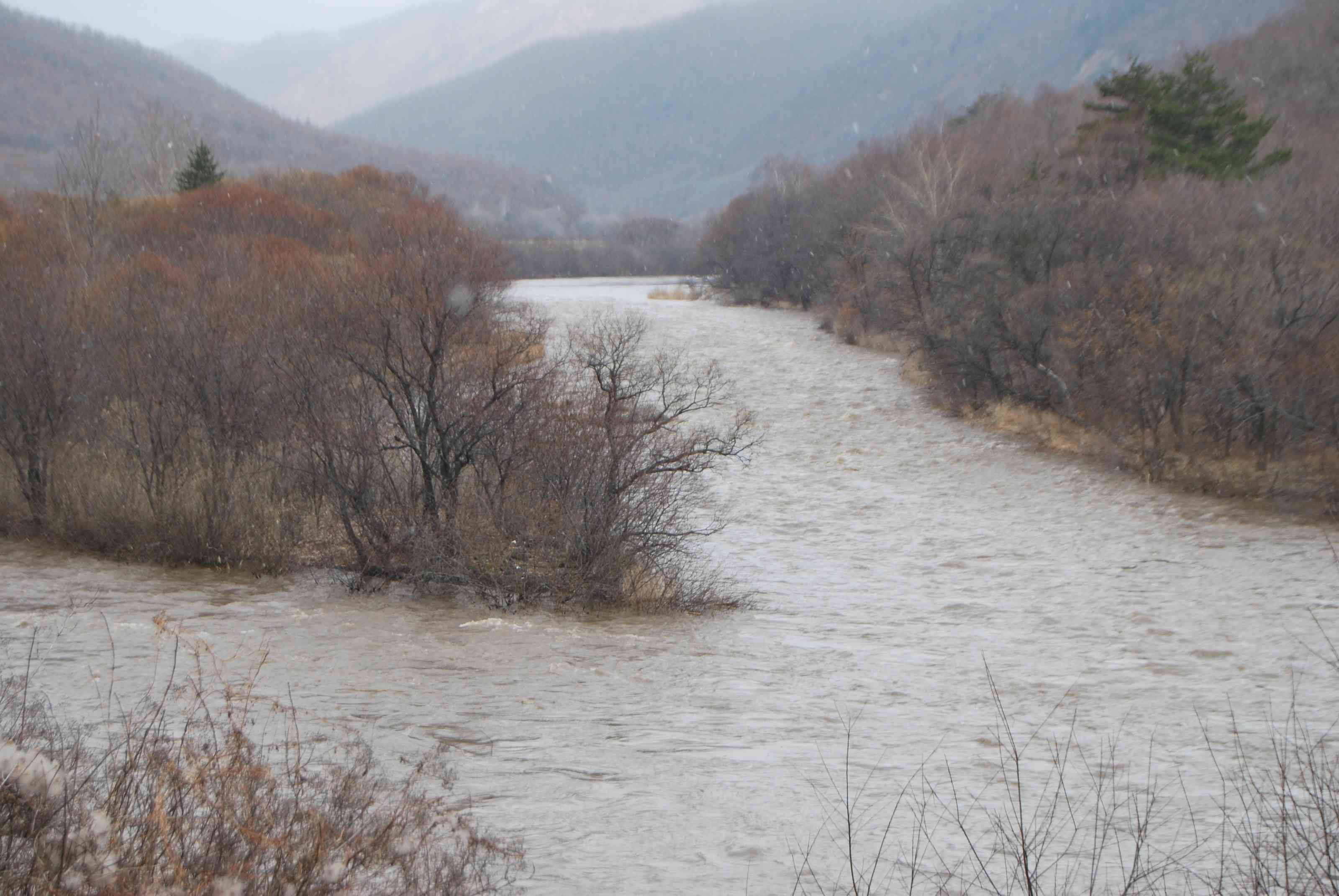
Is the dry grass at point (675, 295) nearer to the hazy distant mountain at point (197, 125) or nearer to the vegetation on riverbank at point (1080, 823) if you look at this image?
the vegetation on riverbank at point (1080, 823)

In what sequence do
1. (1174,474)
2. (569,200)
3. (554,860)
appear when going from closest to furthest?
(554,860)
(1174,474)
(569,200)

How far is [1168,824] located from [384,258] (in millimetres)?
12078

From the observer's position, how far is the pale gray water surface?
641 cm

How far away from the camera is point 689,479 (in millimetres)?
14375

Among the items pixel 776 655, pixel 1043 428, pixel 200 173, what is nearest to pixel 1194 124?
pixel 1043 428

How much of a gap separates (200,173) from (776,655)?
41348 millimetres

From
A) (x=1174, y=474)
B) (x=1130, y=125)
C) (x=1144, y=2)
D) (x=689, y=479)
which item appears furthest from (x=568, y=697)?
(x=1144, y=2)

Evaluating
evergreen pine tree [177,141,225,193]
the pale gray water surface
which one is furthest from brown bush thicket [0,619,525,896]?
evergreen pine tree [177,141,225,193]

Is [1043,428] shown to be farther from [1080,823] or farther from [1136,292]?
[1080,823]

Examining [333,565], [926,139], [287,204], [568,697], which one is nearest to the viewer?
[568,697]

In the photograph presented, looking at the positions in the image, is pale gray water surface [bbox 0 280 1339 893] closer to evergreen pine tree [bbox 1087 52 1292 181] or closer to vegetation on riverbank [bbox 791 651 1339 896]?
vegetation on riverbank [bbox 791 651 1339 896]

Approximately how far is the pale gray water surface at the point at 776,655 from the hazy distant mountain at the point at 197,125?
133106 millimetres

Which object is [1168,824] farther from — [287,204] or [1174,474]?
[287,204]

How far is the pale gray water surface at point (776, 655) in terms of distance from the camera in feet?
21.0
